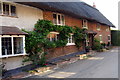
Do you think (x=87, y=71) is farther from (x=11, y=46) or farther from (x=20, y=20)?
(x=20, y=20)

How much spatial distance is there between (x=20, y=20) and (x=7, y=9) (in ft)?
3.81

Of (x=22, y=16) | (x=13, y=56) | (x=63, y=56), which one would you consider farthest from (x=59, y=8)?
(x=13, y=56)

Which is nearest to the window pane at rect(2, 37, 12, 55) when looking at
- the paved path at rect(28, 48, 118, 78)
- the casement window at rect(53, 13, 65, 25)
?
the paved path at rect(28, 48, 118, 78)

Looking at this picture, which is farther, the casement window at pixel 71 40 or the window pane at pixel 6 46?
the casement window at pixel 71 40

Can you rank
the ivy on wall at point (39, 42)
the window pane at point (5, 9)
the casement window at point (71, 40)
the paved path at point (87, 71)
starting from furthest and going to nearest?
the casement window at point (71, 40) < the ivy on wall at point (39, 42) < the window pane at point (5, 9) < the paved path at point (87, 71)

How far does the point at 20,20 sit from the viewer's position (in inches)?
404

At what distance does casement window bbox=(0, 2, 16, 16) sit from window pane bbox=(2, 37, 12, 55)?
1.71 metres

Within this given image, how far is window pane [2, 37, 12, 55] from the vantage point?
9.06 metres

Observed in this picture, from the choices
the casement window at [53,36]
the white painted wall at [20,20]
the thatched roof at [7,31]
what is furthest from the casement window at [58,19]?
the thatched roof at [7,31]

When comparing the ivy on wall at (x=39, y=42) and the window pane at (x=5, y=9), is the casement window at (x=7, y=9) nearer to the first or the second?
the window pane at (x=5, y=9)

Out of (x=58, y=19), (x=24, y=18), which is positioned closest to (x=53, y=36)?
(x=58, y=19)

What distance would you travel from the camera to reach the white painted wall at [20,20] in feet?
30.1

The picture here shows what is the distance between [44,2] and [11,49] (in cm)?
432

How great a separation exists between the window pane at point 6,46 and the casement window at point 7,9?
1.71m
